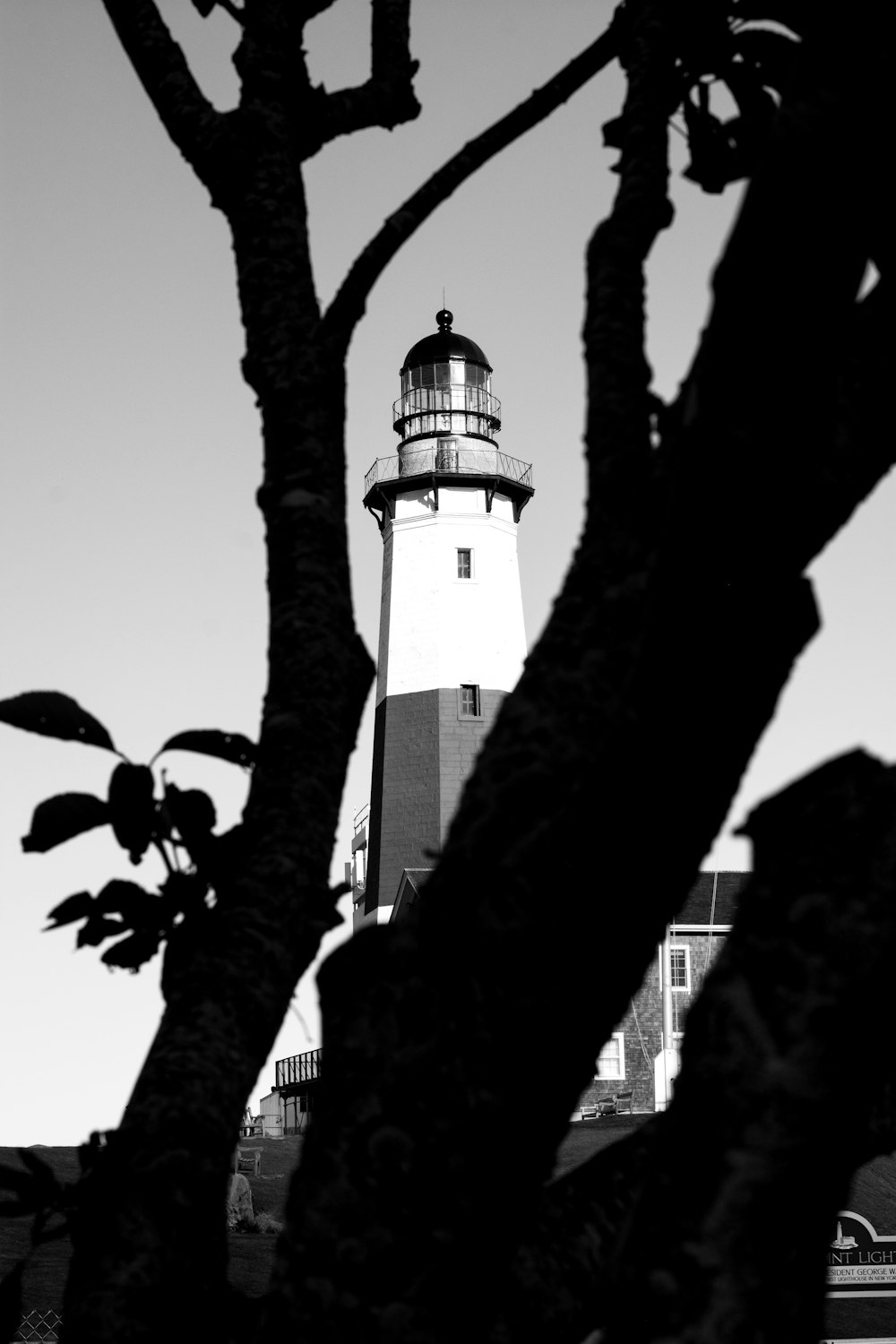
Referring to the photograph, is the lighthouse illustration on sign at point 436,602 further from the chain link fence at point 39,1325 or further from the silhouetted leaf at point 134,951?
the silhouetted leaf at point 134,951

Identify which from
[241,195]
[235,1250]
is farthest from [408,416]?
[241,195]

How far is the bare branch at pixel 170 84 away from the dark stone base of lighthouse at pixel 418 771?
3209cm

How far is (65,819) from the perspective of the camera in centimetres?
239

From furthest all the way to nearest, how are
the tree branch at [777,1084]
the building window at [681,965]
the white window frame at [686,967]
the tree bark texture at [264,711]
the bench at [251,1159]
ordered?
the building window at [681,965], the white window frame at [686,967], the bench at [251,1159], the tree bark texture at [264,711], the tree branch at [777,1084]

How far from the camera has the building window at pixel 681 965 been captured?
33.4m

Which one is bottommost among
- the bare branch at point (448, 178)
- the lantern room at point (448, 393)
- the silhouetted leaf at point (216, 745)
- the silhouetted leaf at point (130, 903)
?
the silhouetted leaf at point (130, 903)

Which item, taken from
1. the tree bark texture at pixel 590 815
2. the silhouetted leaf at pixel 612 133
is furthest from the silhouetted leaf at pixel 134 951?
the silhouetted leaf at pixel 612 133

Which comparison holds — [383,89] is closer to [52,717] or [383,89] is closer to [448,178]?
[448,178]

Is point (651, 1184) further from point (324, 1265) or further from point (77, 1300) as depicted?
point (77, 1300)

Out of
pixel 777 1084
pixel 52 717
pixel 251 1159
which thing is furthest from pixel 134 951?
pixel 251 1159

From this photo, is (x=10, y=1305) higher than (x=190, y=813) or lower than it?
lower

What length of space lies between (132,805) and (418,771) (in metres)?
33.1

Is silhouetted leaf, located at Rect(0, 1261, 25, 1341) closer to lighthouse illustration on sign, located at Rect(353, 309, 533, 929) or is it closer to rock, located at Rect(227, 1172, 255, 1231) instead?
rock, located at Rect(227, 1172, 255, 1231)

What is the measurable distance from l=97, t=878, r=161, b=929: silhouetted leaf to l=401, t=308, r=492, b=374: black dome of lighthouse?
38825 millimetres
